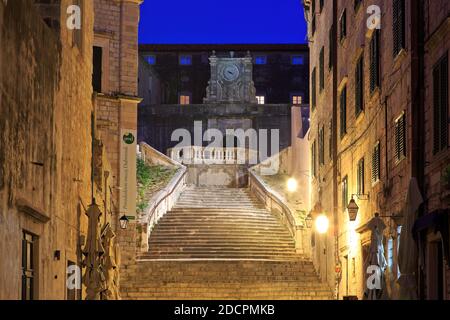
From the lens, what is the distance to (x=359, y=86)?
26.3m

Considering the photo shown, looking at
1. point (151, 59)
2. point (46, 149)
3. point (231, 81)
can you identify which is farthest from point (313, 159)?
point (151, 59)

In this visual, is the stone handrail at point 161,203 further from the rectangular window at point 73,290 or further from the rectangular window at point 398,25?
the rectangular window at point 398,25

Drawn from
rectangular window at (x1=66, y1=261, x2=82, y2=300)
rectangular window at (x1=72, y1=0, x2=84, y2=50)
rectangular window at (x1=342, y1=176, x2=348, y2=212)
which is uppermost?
rectangular window at (x1=72, y1=0, x2=84, y2=50)

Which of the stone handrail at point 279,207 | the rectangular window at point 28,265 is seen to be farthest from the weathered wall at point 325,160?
the rectangular window at point 28,265

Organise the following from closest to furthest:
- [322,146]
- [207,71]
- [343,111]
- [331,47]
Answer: [343,111], [331,47], [322,146], [207,71]

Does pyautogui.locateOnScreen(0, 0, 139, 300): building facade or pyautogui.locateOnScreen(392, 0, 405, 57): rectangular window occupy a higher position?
→ pyautogui.locateOnScreen(392, 0, 405, 57): rectangular window

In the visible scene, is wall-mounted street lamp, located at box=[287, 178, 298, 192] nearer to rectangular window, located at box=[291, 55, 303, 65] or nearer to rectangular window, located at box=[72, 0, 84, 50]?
rectangular window, located at box=[72, 0, 84, 50]

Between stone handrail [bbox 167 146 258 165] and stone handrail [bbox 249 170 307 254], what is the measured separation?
17.3ft

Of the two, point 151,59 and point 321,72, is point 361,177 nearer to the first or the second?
point 321,72

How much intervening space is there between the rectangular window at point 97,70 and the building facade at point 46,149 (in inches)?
308

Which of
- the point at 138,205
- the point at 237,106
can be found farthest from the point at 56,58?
the point at 237,106

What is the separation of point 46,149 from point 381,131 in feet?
25.5

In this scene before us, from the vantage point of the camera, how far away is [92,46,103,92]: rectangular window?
119 feet

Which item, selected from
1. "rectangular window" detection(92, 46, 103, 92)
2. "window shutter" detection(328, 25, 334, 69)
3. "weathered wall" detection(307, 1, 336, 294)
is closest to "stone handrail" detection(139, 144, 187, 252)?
"rectangular window" detection(92, 46, 103, 92)
